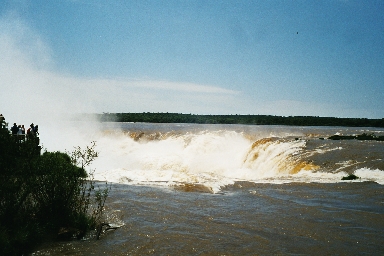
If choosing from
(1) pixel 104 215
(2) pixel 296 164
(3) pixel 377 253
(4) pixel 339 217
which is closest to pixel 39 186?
(1) pixel 104 215

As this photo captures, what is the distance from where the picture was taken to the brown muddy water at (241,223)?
314 inches

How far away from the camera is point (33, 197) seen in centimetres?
833

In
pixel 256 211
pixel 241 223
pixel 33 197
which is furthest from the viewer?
pixel 256 211

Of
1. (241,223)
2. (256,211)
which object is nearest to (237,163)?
(256,211)

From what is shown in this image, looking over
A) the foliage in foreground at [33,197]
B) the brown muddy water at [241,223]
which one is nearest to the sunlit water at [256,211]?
the brown muddy water at [241,223]

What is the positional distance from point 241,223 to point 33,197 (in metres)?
5.92

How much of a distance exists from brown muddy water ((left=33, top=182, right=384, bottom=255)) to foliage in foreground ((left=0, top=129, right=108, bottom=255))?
443 millimetres

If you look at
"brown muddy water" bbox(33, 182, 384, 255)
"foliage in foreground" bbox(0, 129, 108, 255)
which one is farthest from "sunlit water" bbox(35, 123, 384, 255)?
"foliage in foreground" bbox(0, 129, 108, 255)

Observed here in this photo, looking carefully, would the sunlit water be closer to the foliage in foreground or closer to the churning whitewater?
the churning whitewater

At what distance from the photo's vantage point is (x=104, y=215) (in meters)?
10.4

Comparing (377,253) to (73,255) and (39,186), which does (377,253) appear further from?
(39,186)

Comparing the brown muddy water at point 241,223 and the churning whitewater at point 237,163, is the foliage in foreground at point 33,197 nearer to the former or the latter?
the brown muddy water at point 241,223

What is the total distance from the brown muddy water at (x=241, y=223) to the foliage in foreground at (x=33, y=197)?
443mm

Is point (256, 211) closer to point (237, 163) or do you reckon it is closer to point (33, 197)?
point (33, 197)
